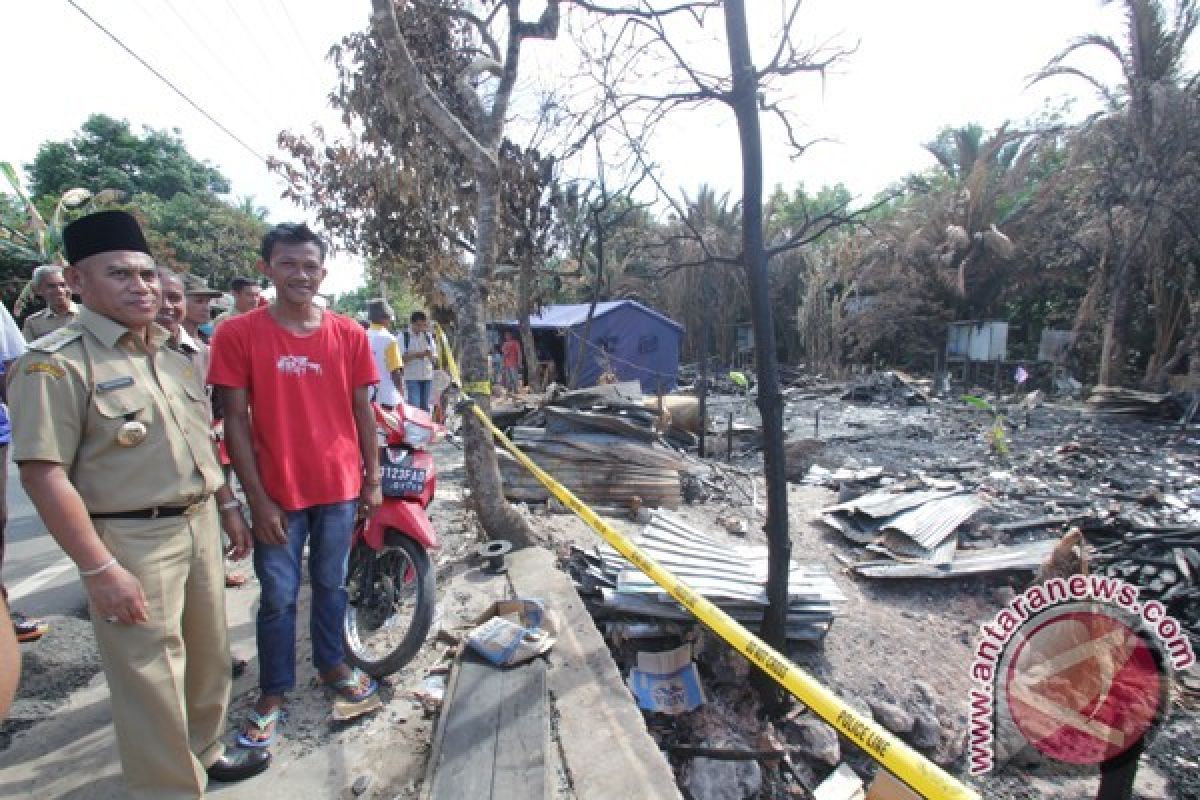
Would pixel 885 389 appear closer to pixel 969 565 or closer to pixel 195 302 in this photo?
pixel 969 565

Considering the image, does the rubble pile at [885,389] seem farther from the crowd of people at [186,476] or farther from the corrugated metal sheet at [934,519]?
the crowd of people at [186,476]

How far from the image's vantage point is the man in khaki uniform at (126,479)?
1.68 metres

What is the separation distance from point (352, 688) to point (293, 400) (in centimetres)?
132

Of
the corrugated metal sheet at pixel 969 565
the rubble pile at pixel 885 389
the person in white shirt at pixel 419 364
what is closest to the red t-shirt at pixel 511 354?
the person in white shirt at pixel 419 364

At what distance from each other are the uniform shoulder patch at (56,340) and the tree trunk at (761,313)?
110 inches

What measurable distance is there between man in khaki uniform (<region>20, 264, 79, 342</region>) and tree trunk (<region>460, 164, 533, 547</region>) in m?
2.67

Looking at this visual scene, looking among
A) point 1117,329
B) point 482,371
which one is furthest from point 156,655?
point 1117,329

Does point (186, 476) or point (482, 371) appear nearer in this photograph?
point (186, 476)

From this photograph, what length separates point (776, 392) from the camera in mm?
3287

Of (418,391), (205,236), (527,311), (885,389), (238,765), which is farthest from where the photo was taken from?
(205,236)

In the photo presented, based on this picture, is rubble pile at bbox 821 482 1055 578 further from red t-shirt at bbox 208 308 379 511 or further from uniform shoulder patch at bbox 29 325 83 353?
uniform shoulder patch at bbox 29 325 83 353

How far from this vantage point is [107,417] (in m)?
1.80

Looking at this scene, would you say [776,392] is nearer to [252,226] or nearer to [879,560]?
[879,560]

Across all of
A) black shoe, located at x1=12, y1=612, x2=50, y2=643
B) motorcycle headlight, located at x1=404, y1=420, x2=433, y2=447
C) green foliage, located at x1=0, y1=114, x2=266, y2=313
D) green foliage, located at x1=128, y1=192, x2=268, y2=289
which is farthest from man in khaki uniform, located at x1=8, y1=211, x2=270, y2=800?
green foliage, located at x1=128, y1=192, x2=268, y2=289
